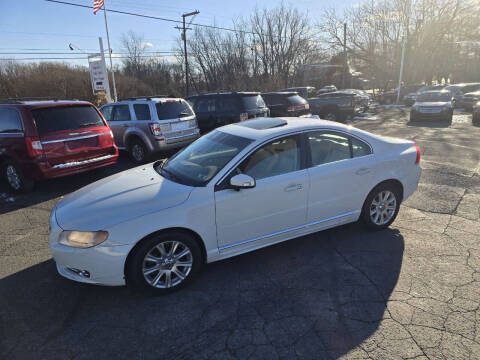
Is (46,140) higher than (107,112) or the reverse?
the reverse

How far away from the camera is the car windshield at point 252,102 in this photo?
32.3ft

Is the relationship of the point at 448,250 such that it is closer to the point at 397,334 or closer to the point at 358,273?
the point at 358,273

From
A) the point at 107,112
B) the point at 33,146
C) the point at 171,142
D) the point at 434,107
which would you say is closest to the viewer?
the point at 33,146

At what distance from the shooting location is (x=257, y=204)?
3268 mm

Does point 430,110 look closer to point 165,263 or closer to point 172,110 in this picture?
point 172,110

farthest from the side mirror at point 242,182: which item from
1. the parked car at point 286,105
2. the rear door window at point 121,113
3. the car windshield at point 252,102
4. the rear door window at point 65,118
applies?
the parked car at point 286,105

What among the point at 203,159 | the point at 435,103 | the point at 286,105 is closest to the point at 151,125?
the point at 203,159

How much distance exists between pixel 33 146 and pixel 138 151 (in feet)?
10.3

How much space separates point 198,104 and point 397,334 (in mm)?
9597

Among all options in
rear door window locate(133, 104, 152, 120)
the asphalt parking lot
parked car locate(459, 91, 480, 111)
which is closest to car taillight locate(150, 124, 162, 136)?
rear door window locate(133, 104, 152, 120)

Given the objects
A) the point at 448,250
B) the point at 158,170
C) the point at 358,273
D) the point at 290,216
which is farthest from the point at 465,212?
the point at 158,170

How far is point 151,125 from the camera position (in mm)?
8055

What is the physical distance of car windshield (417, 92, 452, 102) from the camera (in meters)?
16.2

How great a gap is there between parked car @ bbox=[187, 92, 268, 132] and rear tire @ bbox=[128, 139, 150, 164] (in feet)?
8.73
